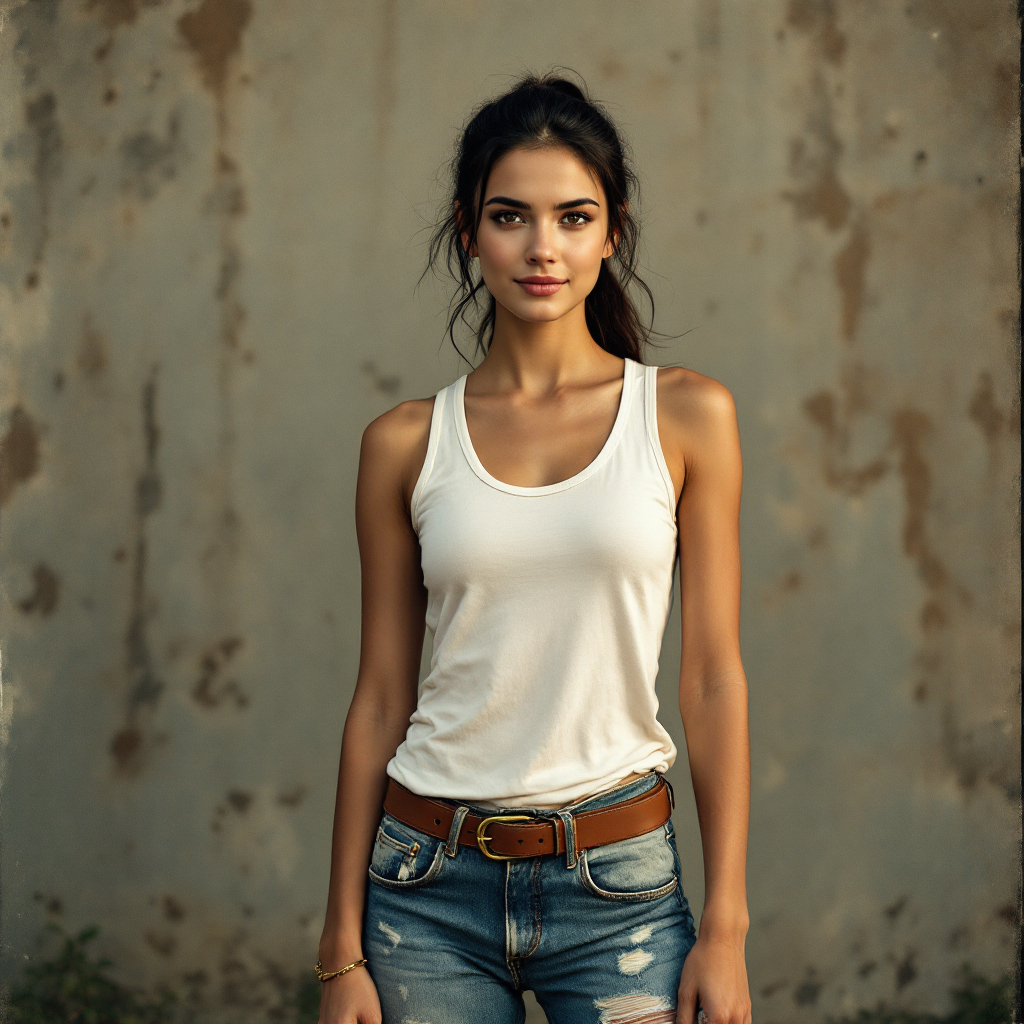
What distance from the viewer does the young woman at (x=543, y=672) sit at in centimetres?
142

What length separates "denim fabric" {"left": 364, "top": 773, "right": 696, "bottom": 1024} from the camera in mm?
1402

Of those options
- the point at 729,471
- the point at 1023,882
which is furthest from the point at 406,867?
the point at 1023,882

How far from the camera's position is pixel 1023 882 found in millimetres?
2908

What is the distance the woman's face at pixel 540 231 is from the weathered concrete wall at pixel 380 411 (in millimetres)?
1304

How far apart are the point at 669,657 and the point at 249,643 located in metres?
1.14

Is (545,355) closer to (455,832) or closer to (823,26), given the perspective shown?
(455,832)

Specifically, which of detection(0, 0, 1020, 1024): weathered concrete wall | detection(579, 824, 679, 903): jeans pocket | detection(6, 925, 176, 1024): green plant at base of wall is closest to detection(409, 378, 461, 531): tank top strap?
detection(579, 824, 679, 903): jeans pocket

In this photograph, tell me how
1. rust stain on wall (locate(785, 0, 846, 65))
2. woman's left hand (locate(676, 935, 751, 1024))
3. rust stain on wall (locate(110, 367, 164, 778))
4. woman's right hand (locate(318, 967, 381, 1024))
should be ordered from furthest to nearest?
rust stain on wall (locate(110, 367, 164, 778))
rust stain on wall (locate(785, 0, 846, 65))
woman's right hand (locate(318, 967, 381, 1024))
woman's left hand (locate(676, 935, 751, 1024))

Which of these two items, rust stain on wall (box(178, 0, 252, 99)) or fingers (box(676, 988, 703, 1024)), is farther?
rust stain on wall (box(178, 0, 252, 99))

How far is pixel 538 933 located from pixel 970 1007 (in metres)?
2.07

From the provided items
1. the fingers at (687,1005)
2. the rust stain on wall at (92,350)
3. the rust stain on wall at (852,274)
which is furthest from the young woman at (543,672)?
the rust stain on wall at (92,350)

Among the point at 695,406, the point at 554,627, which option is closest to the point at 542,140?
the point at 695,406

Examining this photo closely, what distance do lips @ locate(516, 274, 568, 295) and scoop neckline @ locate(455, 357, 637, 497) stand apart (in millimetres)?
168

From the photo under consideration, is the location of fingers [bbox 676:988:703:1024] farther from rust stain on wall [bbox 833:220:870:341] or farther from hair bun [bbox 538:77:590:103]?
rust stain on wall [bbox 833:220:870:341]
